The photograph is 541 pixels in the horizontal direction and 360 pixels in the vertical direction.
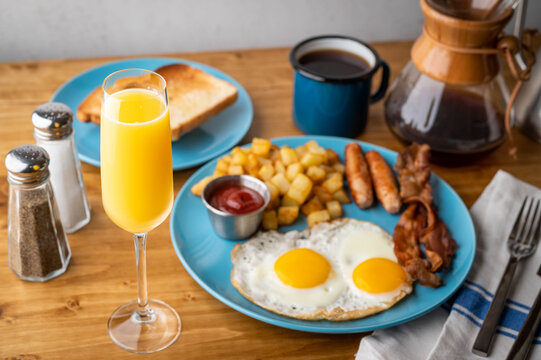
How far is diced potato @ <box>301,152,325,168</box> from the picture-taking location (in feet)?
6.50

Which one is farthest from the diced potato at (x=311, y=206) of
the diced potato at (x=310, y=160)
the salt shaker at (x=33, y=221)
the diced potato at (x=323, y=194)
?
the salt shaker at (x=33, y=221)

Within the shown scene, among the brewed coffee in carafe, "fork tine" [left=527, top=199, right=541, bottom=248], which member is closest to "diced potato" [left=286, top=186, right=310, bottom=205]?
the brewed coffee in carafe

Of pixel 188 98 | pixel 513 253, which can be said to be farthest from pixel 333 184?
pixel 188 98

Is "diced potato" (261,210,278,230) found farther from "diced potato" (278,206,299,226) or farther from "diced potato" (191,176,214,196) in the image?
"diced potato" (191,176,214,196)

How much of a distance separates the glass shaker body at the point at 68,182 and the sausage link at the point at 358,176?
0.90 m

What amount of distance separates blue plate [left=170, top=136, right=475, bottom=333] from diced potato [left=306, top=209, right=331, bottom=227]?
5 centimetres

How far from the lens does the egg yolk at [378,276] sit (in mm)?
1591

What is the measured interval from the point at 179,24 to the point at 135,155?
172cm

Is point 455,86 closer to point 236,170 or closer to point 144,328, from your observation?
point 236,170

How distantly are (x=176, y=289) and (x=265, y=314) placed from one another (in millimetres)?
302

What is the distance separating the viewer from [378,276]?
161cm

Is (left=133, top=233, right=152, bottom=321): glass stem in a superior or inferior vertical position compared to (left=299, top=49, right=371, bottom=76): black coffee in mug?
inferior

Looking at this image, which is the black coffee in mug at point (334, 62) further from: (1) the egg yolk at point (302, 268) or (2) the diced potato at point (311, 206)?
(1) the egg yolk at point (302, 268)

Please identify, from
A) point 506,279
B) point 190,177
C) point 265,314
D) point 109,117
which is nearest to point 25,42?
point 190,177
